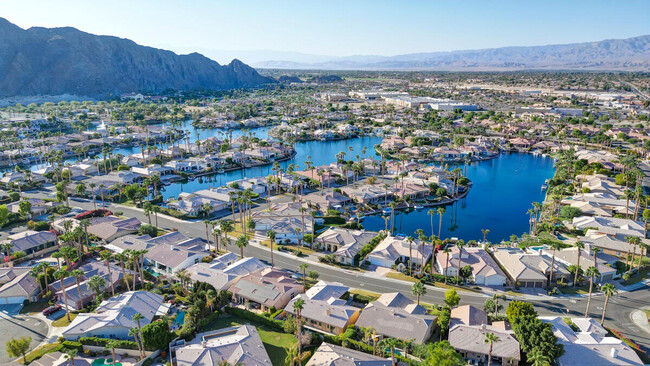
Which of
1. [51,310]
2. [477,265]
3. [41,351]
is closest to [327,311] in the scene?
[477,265]

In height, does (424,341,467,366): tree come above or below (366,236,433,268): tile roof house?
above

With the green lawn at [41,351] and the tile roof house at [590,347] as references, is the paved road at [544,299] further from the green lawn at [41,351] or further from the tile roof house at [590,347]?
the green lawn at [41,351]

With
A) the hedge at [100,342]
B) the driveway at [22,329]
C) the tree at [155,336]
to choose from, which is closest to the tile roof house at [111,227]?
the driveway at [22,329]

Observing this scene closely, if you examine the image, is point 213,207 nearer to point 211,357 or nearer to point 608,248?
point 211,357

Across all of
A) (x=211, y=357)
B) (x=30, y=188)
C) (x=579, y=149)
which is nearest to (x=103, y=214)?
(x=30, y=188)

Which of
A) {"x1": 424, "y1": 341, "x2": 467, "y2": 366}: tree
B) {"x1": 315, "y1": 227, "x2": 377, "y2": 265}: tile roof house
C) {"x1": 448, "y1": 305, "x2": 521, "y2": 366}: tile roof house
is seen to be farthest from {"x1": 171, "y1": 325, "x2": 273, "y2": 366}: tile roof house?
{"x1": 315, "y1": 227, "x2": 377, "y2": 265}: tile roof house

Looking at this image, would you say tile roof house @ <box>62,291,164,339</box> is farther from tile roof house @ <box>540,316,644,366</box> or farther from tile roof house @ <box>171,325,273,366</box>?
tile roof house @ <box>540,316,644,366</box>
